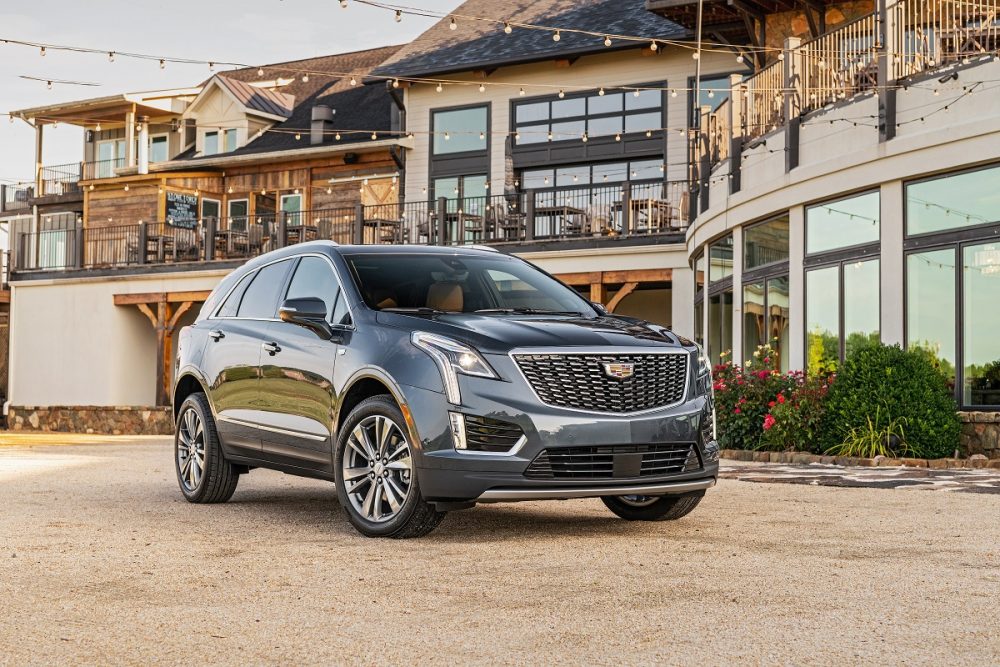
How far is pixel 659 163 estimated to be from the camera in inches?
1259

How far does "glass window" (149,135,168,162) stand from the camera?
42281mm

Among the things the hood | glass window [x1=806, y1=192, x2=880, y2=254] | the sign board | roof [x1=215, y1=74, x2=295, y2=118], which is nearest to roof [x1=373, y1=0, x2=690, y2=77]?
roof [x1=215, y1=74, x2=295, y2=118]

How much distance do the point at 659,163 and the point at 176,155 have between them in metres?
17.2

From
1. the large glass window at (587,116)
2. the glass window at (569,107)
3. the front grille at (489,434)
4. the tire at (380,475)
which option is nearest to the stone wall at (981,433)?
the tire at (380,475)

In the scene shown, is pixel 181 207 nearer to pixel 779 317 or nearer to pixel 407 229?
pixel 407 229

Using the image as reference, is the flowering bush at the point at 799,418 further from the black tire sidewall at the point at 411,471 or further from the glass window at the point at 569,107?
the glass window at the point at 569,107

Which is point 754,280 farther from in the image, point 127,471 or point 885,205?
point 127,471

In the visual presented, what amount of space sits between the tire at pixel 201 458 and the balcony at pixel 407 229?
1611 centimetres

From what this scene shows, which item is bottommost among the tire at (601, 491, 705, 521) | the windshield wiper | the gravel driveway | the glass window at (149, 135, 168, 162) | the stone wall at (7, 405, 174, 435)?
the stone wall at (7, 405, 174, 435)

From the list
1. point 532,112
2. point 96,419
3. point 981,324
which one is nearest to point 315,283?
point 981,324

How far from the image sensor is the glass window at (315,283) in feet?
27.0

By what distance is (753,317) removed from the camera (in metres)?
19.3

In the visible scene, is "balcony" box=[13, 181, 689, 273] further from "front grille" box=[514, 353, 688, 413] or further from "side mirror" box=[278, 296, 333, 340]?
"front grille" box=[514, 353, 688, 413]

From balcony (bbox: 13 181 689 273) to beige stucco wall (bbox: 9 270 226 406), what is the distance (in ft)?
2.20
